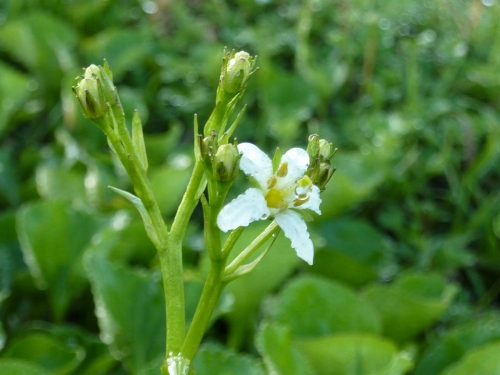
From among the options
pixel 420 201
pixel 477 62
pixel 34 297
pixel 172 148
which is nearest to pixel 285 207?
pixel 34 297

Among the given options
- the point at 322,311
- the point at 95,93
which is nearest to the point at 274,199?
the point at 95,93

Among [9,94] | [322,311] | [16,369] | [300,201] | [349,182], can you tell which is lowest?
[322,311]

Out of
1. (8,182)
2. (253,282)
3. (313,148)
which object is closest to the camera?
(313,148)

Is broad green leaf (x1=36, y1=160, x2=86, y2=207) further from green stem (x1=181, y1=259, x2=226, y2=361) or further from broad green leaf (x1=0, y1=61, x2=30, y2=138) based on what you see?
green stem (x1=181, y1=259, x2=226, y2=361)

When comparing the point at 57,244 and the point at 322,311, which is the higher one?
the point at 57,244

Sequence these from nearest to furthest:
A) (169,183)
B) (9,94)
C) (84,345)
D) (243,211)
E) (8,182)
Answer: (243,211), (84,345), (169,183), (8,182), (9,94)

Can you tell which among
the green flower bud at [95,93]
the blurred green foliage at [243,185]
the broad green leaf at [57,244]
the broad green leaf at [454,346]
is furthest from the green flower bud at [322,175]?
the broad green leaf at [57,244]

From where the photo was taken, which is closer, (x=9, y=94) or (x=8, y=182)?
(x=8, y=182)

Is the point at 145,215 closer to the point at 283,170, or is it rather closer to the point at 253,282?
the point at 283,170
